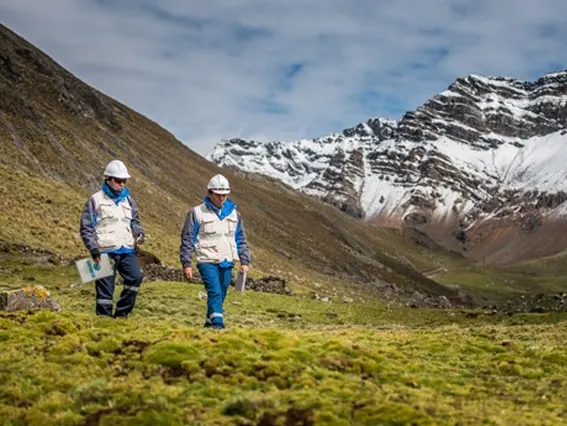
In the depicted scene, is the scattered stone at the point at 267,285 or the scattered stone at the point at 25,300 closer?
the scattered stone at the point at 25,300

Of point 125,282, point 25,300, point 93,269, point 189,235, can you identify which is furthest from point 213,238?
point 25,300

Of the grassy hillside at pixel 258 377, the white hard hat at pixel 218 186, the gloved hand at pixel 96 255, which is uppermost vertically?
the white hard hat at pixel 218 186

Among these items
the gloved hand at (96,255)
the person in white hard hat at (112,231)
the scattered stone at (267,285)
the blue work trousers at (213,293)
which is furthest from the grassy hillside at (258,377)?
the scattered stone at (267,285)

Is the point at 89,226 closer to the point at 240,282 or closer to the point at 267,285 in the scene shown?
the point at 240,282

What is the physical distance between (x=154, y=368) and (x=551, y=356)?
971 centimetres

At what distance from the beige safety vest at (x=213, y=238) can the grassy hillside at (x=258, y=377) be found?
105 inches

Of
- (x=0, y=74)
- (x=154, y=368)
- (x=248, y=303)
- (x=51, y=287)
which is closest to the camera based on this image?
(x=154, y=368)

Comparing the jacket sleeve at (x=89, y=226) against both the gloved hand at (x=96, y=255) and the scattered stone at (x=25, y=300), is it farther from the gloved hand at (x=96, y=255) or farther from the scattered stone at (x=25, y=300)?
the scattered stone at (x=25, y=300)

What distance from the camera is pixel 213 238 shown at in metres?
19.4

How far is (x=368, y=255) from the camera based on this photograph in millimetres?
151375

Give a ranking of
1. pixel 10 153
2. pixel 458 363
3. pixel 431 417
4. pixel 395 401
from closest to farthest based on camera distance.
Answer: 1. pixel 431 417
2. pixel 395 401
3. pixel 458 363
4. pixel 10 153

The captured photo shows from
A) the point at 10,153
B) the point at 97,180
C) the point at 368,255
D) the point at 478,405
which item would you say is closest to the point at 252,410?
the point at 478,405

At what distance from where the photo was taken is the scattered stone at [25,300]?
A: 64.1 ft

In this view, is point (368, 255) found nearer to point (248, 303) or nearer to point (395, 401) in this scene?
point (248, 303)
